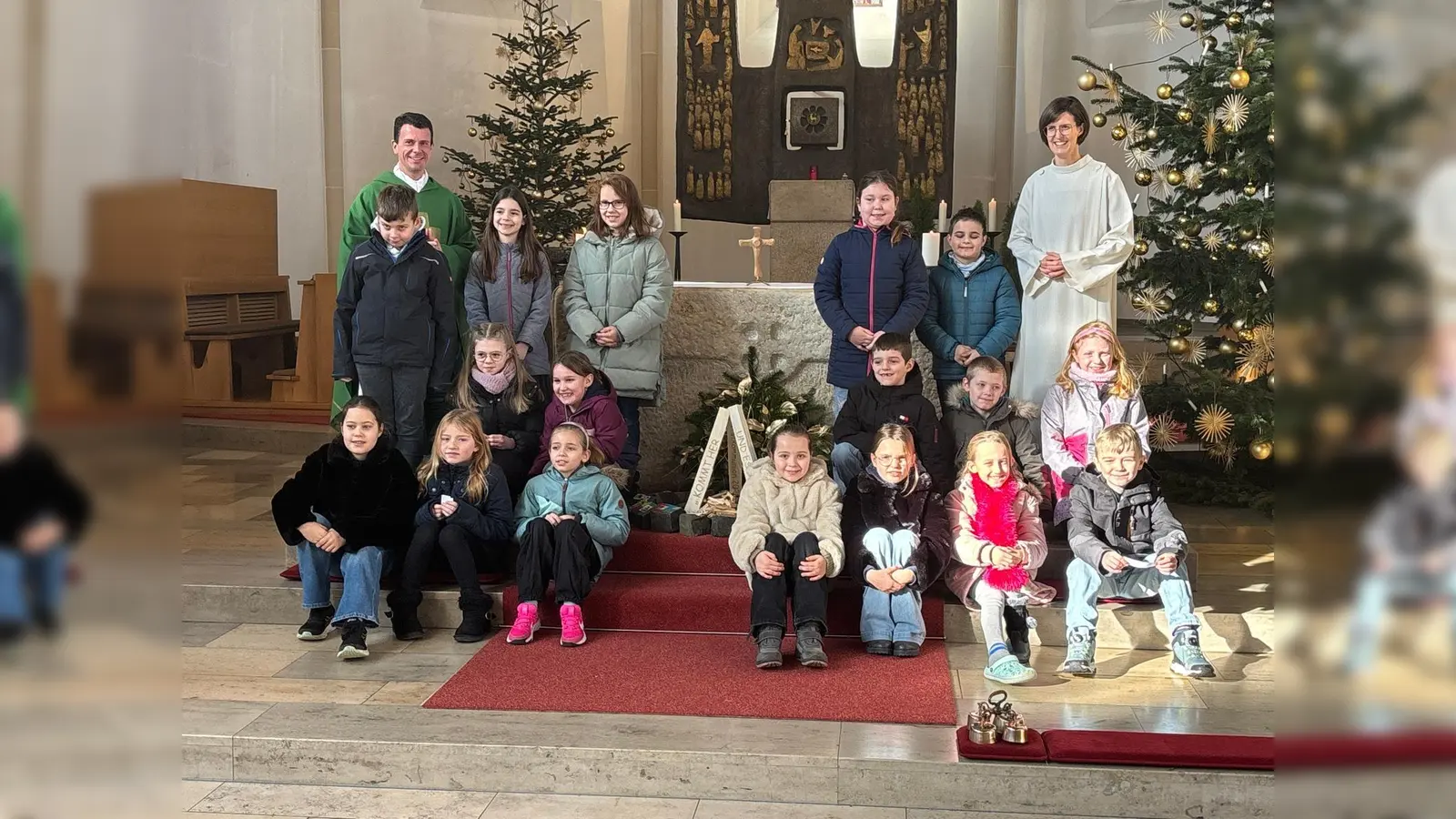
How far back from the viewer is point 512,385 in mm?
5727

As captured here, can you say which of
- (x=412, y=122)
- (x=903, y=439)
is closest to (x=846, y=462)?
(x=903, y=439)

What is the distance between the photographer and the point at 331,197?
11.1m

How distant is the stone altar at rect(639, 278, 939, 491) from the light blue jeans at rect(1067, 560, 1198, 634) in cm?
202

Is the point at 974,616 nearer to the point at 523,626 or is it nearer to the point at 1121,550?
the point at 1121,550

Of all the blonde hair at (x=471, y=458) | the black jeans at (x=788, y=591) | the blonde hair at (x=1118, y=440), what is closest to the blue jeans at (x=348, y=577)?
the blonde hair at (x=471, y=458)

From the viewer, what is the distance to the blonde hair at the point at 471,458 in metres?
5.22

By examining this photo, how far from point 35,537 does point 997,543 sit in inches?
185

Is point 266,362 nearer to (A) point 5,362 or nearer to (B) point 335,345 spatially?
(B) point 335,345

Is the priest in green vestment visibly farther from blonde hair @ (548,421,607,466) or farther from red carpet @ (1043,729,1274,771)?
red carpet @ (1043,729,1274,771)

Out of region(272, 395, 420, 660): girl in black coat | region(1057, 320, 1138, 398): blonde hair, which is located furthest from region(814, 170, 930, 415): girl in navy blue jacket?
region(272, 395, 420, 660): girl in black coat

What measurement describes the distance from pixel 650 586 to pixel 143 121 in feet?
16.6

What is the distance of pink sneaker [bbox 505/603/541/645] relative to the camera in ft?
16.5

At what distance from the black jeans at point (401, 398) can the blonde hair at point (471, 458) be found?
378 mm

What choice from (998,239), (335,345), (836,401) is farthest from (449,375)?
(998,239)
